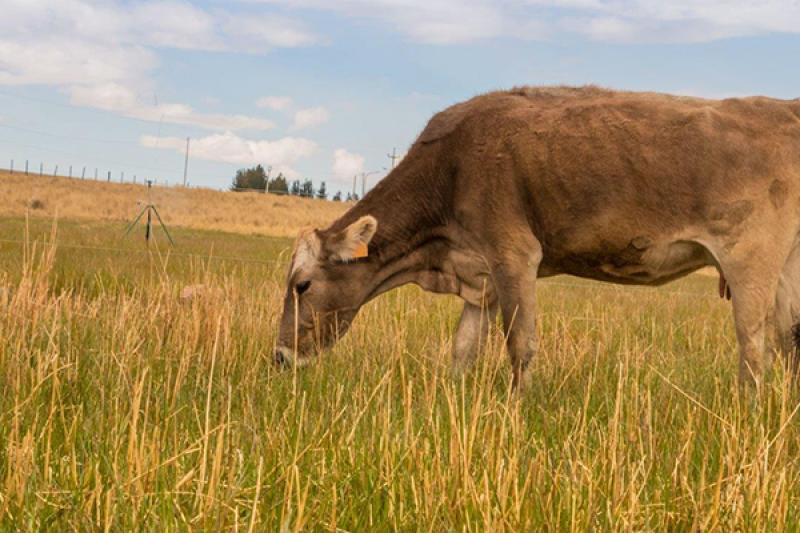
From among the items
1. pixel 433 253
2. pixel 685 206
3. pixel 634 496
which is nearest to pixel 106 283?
pixel 433 253

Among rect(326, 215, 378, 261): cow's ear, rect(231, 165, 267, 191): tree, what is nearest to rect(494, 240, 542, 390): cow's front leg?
rect(326, 215, 378, 261): cow's ear

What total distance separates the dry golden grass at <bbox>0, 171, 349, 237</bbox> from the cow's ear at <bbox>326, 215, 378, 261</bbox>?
36.0m

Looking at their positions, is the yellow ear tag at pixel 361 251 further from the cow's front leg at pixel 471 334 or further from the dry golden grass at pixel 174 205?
the dry golden grass at pixel 174 205

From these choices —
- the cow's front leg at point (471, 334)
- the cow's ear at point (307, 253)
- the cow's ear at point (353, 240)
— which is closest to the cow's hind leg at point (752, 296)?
the cow's front leg at point (471, 334)

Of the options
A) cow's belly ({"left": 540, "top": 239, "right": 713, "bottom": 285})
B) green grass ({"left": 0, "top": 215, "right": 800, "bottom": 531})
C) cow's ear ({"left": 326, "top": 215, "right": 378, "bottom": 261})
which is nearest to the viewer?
green grass ({"left": 0, "top": 215, "right": 800, "bottom": 531})

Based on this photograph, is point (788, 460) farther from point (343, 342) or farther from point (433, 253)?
point (343, 342)

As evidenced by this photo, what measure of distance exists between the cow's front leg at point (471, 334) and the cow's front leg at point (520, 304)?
0.67 metres

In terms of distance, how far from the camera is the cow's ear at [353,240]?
7.20 m

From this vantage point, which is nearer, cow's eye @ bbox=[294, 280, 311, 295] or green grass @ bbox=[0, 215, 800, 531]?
green grass @ bbox=[0, 215, 800, 531]

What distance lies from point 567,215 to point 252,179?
356 feet

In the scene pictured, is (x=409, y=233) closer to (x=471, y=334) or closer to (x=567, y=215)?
(x=471, y=334)

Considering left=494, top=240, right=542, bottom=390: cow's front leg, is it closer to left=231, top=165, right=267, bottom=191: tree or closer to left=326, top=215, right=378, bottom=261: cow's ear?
left=326, top=215, right=378, bottom=261: cow's ear

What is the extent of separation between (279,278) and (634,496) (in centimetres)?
1240

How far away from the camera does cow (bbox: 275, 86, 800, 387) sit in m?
6.30
